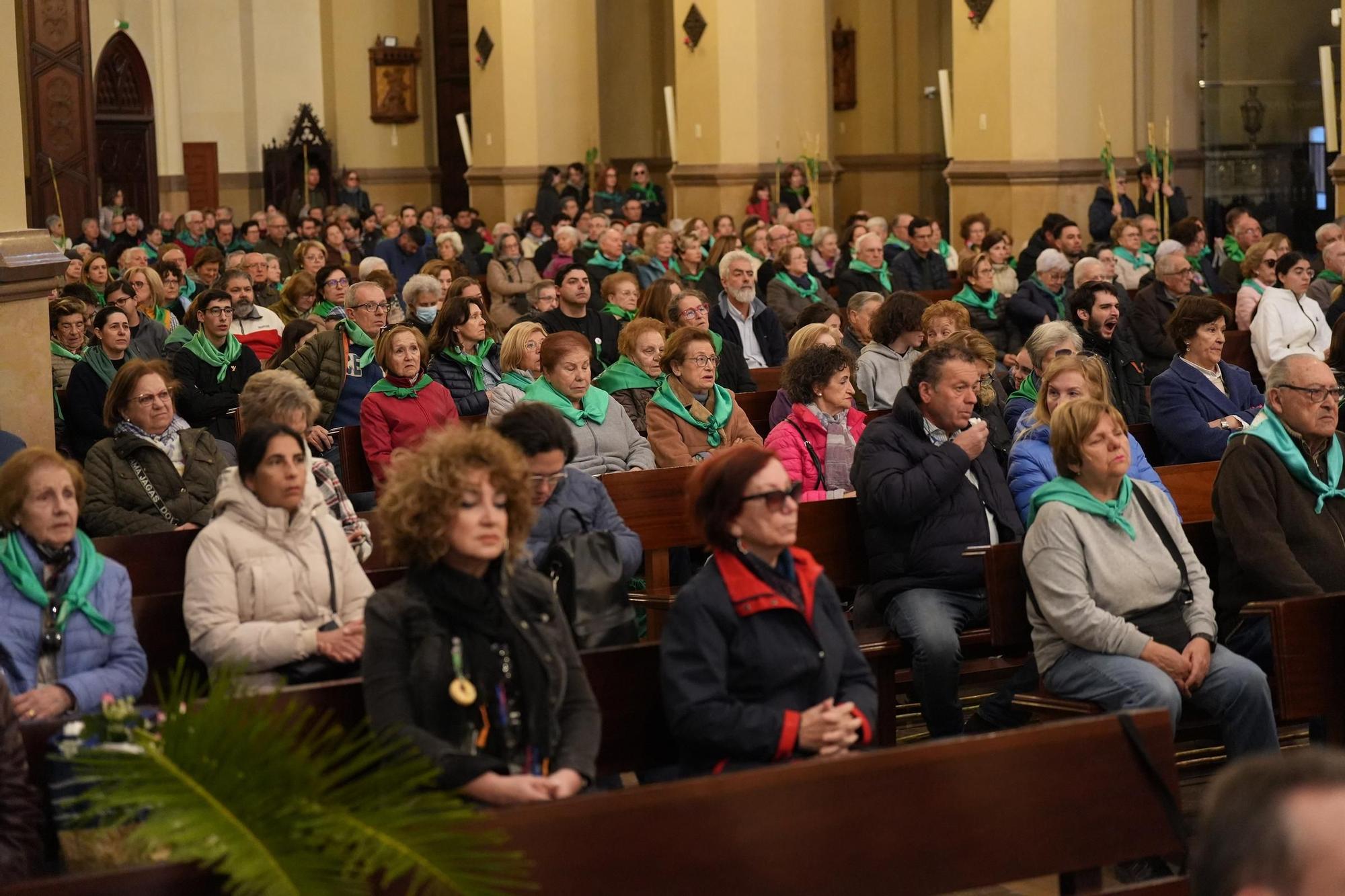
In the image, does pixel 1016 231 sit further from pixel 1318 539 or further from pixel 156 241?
pixel 1318 539

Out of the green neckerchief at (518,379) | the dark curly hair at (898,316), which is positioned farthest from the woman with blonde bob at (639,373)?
the dark curly hair at (898,316)

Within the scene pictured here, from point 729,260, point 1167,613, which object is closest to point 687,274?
point 729,260

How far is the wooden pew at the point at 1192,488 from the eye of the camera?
258 inches

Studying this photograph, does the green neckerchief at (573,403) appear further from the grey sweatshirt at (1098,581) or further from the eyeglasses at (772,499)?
the eyeglasses at (772,499)

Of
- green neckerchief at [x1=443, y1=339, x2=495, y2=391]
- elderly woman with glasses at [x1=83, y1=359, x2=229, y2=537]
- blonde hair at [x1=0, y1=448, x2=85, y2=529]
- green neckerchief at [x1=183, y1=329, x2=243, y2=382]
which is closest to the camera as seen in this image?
blonde hair at [x1=0, y1=448, x2=85, y2=529]

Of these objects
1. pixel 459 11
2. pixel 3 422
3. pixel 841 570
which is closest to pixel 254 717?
pixel 841 570

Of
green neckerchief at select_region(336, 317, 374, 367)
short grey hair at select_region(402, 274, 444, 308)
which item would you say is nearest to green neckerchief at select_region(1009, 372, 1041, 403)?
green neckerchief at select_region(336, 317, 374, 367)

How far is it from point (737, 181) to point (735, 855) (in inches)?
645

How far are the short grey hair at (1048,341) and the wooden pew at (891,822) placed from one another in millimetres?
3645

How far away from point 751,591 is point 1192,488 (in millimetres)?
3111

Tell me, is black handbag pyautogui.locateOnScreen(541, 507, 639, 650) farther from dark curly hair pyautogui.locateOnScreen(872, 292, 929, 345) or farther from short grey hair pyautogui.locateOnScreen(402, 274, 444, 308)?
short grey hair pyautogui.locateOnScreen(402, 274, 444, 308)

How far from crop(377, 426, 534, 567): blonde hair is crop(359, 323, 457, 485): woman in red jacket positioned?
363cm

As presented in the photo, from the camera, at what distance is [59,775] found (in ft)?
12.5

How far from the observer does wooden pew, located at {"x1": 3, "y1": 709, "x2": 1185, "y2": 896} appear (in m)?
3.19
